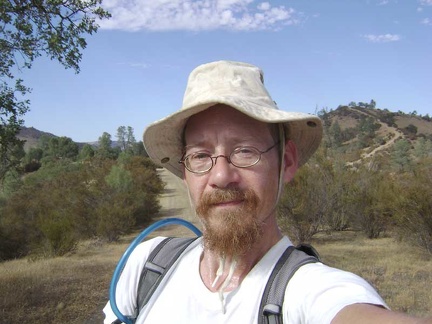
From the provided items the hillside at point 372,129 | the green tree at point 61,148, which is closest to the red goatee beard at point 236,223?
the hillside at point 372,129

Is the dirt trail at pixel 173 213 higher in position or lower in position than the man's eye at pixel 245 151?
lower

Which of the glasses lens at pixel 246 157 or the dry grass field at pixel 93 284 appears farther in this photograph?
the dry grass field at pixel 93 284

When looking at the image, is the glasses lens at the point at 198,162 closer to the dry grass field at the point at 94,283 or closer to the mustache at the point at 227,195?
the mustache at the point at 227,195

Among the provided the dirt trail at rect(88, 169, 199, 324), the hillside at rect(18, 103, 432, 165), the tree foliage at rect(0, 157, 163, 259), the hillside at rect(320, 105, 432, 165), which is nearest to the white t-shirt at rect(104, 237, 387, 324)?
the dirt trail at rect(88, 169, 199, 324)

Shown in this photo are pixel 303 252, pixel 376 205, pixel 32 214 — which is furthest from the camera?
pixel 32 214

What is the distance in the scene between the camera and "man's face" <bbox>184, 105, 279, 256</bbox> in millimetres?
1437

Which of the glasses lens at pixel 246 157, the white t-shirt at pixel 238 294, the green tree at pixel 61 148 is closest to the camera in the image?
the white t-shirt at pixel 238 294

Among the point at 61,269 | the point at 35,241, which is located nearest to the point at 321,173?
the point at 61,269

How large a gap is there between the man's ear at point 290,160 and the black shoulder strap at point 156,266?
1.61ft

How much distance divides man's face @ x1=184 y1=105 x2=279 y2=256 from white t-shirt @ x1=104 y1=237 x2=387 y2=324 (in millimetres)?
127

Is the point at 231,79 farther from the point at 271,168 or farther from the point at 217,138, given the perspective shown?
the point at 271,168

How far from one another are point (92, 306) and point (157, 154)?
6.36 metres

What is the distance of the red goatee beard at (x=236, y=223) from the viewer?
1.43 meters

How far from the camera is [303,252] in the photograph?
1.30 m
